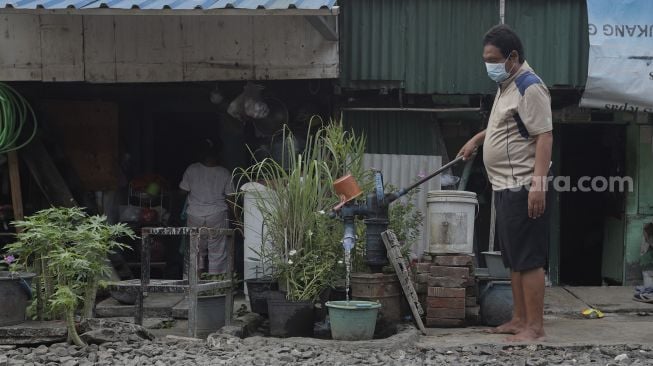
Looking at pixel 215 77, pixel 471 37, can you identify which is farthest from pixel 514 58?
pixel 215 77

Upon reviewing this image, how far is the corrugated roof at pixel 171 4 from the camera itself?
5.94 m

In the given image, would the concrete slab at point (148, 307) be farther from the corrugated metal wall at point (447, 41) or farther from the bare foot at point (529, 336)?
the bare foot at point (529, 336)

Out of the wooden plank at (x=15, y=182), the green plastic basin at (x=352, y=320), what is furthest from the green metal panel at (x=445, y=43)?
the wooden plank at (x=15, y=182)

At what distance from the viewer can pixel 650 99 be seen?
6887 mm

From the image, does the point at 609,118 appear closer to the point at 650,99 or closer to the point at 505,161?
the point at 650,99

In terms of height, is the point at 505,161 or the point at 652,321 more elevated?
the point at 505,161

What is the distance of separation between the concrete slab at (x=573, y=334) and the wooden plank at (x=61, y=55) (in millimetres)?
4484

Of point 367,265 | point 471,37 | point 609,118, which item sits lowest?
point 367,265

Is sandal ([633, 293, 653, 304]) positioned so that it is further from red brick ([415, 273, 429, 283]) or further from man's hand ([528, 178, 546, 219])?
man's hand ([528, 178, 546, 219])

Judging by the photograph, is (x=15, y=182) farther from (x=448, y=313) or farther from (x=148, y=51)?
(x=448, y=313)

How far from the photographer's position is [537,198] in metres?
4.59

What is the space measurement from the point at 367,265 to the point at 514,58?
198 cm

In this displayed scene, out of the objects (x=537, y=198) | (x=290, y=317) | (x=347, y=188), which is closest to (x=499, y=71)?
(x=537, y=198)

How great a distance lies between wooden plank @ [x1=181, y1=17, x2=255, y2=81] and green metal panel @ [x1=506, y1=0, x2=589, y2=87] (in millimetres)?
2777
